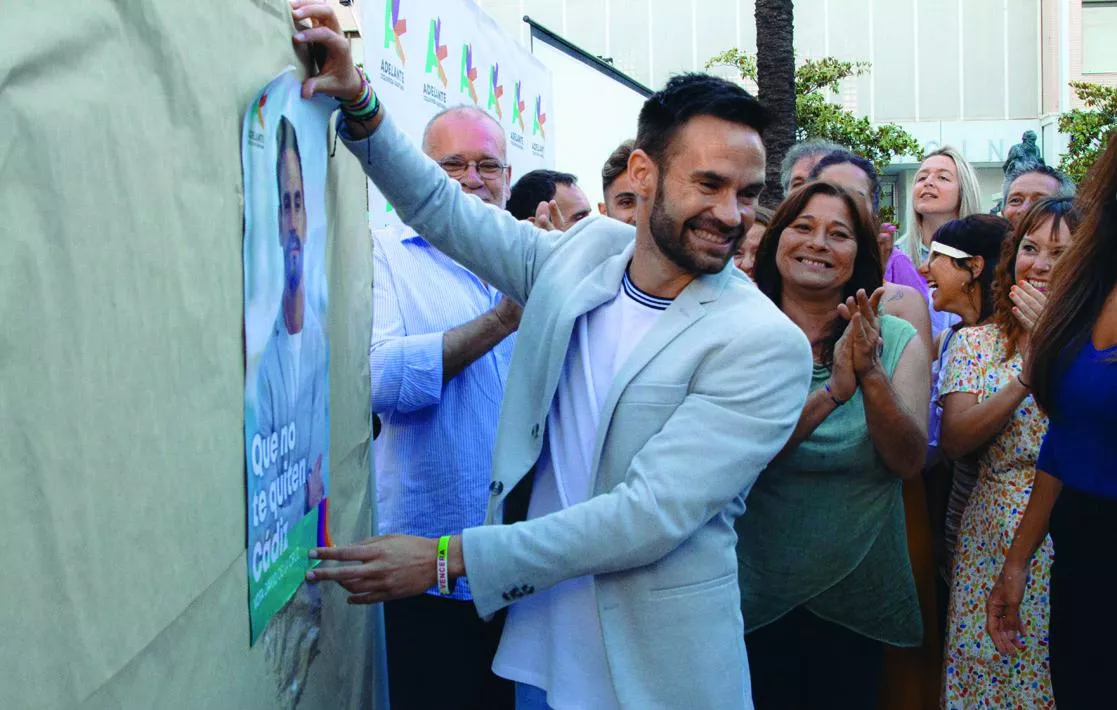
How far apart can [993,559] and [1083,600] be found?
2.86ft

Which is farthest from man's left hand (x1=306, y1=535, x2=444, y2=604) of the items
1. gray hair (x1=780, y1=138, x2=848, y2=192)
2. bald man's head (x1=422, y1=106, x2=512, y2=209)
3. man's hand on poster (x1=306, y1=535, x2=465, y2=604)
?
gray hair (x1=780, y1=138, x2=848, y2=192)

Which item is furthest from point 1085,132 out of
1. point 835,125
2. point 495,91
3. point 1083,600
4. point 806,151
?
point 1083,600

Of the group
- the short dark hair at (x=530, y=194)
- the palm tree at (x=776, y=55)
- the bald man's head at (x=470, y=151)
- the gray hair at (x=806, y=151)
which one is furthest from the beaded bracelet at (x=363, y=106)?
the palm tree at (x=776, y=55)

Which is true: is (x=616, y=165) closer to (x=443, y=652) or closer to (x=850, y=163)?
(x=850, y=163)

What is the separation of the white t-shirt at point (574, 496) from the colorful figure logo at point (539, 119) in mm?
4068

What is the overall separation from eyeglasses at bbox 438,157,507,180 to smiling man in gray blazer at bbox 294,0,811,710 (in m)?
0.82

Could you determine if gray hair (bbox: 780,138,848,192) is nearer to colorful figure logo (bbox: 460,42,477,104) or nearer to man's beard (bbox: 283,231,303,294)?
colorful figure logo (bbox: 460,42,477,104)

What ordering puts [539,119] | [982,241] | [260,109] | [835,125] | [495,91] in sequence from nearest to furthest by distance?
[260,109] < [982,241] < [495,91] < [539,119] < [835,125]

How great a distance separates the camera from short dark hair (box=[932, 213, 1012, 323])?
12.6 ft

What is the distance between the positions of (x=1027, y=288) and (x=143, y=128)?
2.74m

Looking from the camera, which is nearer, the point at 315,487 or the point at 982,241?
the point at 315,487

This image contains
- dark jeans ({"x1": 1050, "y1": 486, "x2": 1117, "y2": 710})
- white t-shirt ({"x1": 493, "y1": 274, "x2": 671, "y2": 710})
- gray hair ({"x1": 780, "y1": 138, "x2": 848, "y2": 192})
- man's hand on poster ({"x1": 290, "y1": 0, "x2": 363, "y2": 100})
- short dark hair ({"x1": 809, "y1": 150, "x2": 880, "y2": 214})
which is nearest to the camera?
man's hand on poster ({"x1": 290, "y1": 0, "x2": 363, "y2": 100})

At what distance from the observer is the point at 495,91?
5.15 meters

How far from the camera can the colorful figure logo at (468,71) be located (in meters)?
4.57
